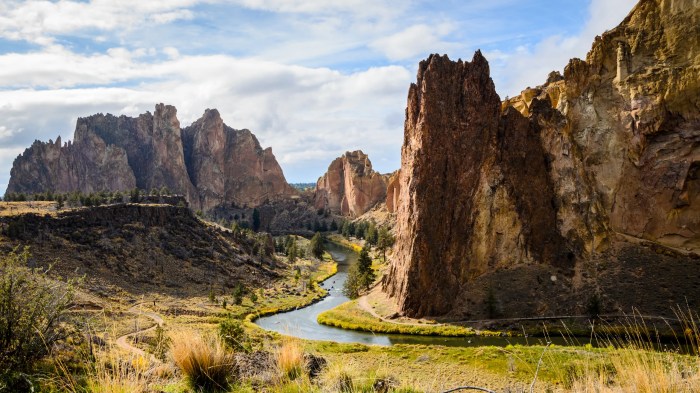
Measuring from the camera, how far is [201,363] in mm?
10758

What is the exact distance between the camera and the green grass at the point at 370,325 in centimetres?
6894

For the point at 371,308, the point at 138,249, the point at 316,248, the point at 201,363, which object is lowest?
the point at 371,308

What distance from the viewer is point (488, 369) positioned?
41281 millimetres

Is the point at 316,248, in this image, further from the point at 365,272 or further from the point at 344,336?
the point at 344,336

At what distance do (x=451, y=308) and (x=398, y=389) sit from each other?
68.9 meters

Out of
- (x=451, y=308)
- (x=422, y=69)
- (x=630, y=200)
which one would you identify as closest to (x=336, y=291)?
(x=451, y=308)

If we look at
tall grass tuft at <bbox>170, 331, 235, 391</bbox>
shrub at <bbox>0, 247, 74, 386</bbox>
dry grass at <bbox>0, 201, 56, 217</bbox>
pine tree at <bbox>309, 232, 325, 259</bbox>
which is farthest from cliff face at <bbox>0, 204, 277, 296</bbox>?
tall grass tuft at <bbox>170, 331, 235, 391</bbox>

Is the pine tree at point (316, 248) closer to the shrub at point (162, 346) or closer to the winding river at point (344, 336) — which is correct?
the winding river at point (344, 336)

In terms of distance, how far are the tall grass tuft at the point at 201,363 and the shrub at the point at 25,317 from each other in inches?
97.8

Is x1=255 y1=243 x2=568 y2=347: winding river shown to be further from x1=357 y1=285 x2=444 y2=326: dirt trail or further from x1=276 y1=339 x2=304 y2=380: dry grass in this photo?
x1=276 y1=339 x2=304 y2=380: dry grass

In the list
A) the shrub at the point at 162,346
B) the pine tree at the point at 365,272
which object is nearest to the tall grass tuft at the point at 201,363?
the shrub at the point at 162,346

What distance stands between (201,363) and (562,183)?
83.3m

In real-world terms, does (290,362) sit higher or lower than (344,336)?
higher

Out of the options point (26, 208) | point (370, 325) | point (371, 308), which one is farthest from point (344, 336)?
point (26, 208)
